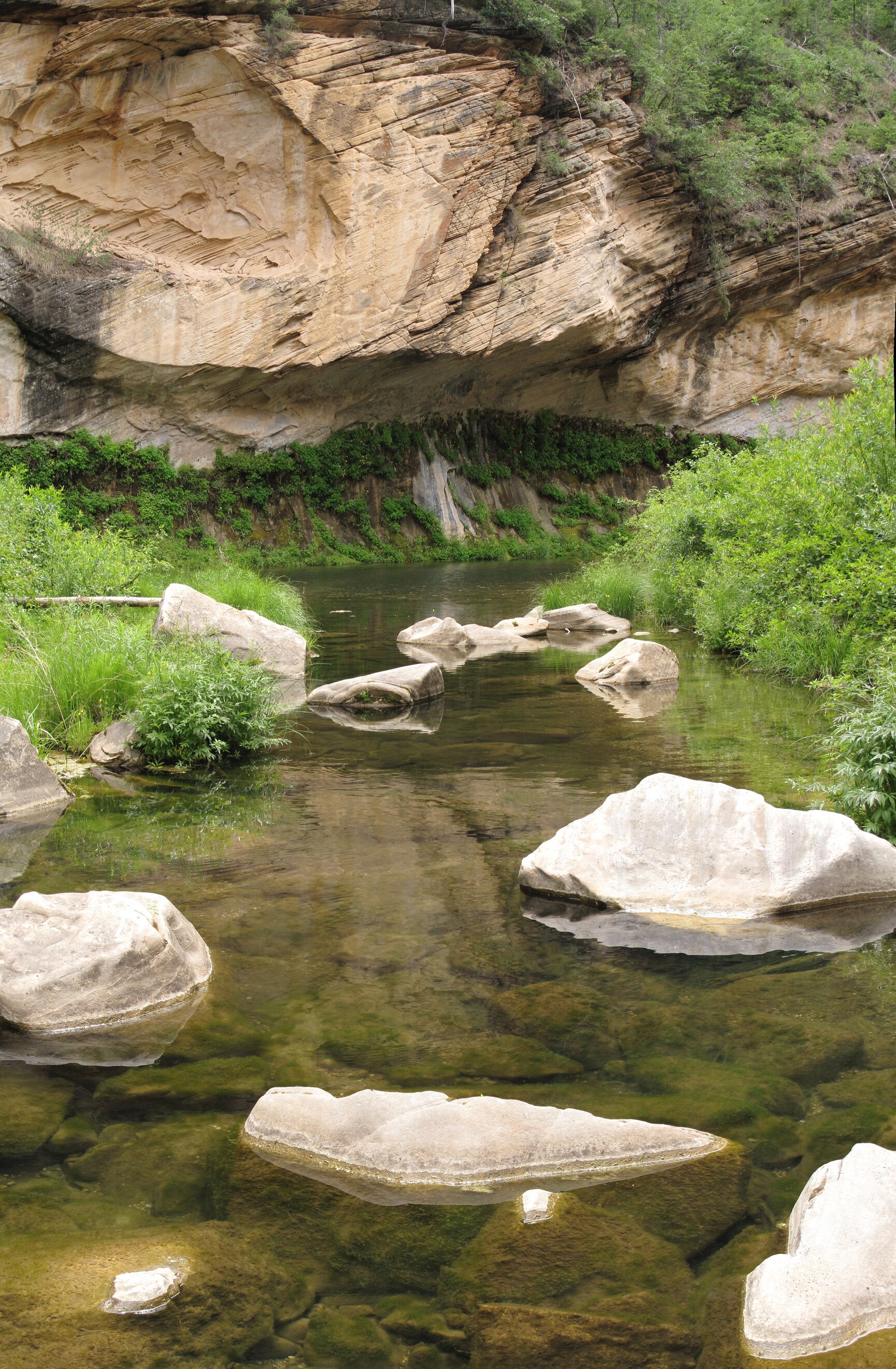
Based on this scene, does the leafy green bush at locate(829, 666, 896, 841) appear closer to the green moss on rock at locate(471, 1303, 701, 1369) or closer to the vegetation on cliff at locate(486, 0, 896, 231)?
the green moss on rock at locate(471, 1303, 701, 1369)

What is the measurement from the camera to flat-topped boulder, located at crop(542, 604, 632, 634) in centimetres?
1734

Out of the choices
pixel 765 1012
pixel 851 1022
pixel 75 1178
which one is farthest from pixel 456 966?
pixel 75 1178

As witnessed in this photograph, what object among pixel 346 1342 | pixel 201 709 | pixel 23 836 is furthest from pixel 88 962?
pixel 201 709

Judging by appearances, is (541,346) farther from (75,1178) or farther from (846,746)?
(75,1178)

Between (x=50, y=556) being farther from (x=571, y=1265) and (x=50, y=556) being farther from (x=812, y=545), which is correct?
(x=571, y=1265)

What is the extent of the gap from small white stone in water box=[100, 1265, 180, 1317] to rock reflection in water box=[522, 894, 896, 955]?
2.78 m

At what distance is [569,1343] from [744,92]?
43022 millimetres

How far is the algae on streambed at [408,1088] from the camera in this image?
2.81 metres

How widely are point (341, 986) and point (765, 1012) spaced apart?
178cm

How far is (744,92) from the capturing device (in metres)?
38.3

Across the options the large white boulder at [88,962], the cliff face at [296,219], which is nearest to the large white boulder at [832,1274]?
the large white boulder at [88,962]

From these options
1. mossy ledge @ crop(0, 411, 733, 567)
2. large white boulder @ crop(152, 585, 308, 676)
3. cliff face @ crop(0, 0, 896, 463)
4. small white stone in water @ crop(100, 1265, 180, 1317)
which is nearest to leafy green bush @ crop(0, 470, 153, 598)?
large white boulder @ crop(152, 585, 308, 676)

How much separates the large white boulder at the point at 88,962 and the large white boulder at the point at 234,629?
4.84m

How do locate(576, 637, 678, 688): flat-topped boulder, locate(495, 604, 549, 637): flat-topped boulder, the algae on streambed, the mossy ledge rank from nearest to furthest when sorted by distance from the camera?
1. the algae on streambed
2. locate(576, 637, 678, 688): flat-topped boulder
3. locate(495, 604, 549, 637): flat-topped boulder
4. the mossy ledge
